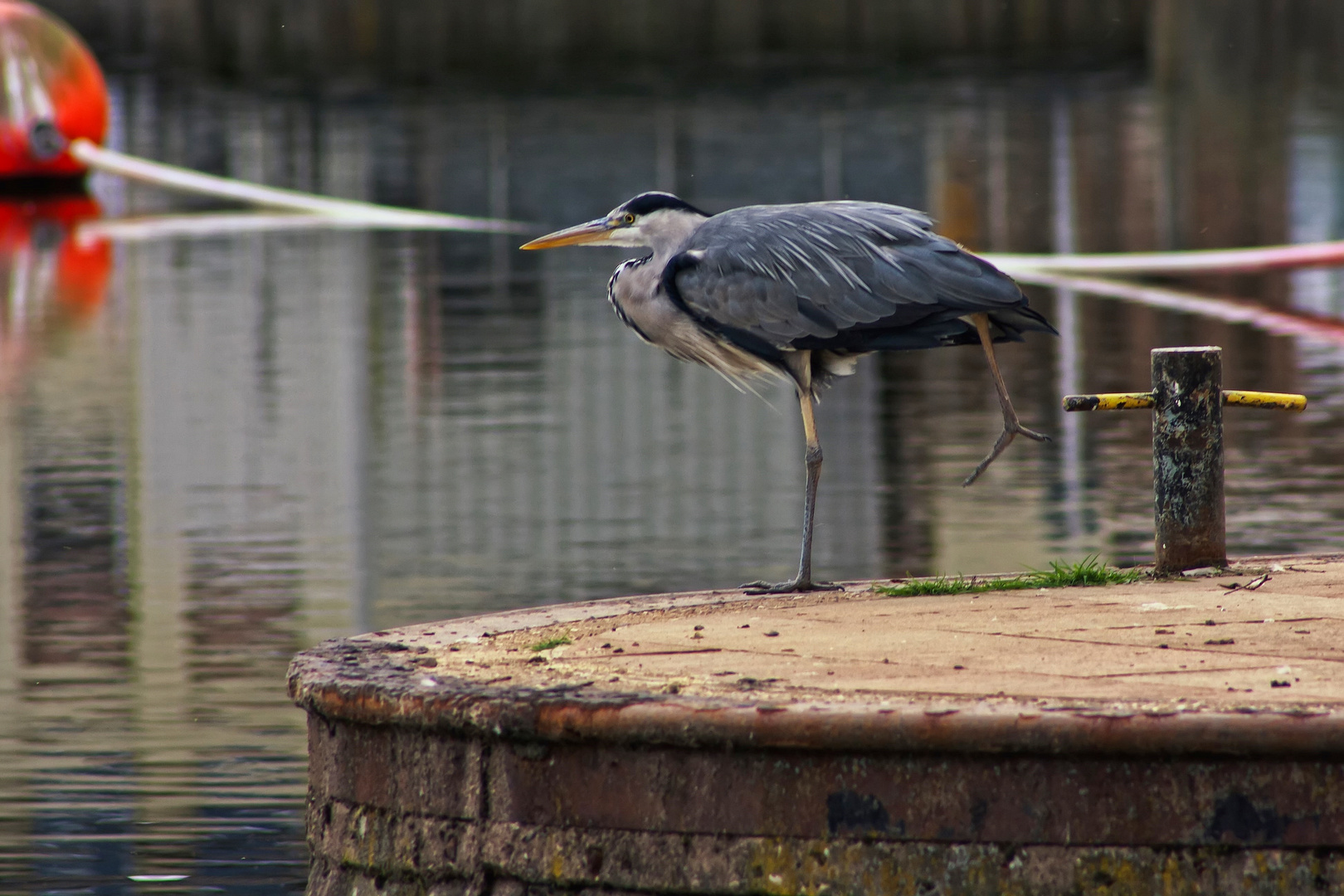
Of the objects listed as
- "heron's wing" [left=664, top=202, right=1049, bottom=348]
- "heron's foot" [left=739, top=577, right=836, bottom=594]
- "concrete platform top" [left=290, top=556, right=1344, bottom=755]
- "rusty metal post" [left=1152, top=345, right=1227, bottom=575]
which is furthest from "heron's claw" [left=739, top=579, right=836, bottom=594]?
"rusty metal post" [left=1152, top=345, right=1227, bottom=575]

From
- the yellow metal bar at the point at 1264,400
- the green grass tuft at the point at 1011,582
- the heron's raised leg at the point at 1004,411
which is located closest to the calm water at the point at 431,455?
the green grass tuft at the point at 1011,582

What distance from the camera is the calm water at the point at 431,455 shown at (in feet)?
28.0

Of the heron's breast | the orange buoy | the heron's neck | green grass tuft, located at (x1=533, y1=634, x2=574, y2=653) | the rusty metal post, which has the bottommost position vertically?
green grass tuft, located at (x1=533, y1=634, x2=574, y2=653)

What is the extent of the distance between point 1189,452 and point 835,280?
1.28 metres

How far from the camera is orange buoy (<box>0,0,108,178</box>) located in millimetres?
25281

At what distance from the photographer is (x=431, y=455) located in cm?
1377

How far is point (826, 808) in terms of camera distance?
5.26m

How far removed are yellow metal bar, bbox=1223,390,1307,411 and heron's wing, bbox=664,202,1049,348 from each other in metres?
0.68

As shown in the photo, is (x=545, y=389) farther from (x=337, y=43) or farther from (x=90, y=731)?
(x=337, y=43)

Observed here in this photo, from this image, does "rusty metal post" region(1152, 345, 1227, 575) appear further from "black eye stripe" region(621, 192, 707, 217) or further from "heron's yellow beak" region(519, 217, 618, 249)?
"heron's yellow beak" region(519, 217, 618, 249)

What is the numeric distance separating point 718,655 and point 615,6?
148ft

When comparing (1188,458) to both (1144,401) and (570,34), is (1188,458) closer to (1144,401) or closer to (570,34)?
(1144,401)

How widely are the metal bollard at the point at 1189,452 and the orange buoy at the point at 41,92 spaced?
65.4ft

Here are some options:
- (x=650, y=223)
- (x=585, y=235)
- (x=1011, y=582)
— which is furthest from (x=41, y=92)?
(x=1011, y=582)
